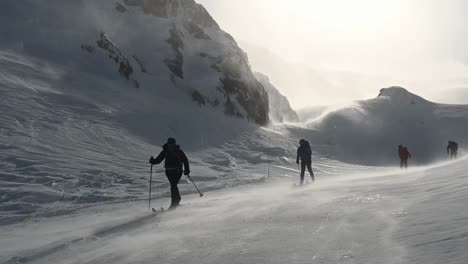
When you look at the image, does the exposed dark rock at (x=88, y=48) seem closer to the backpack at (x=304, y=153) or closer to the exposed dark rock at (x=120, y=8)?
the exposed dark rock at (x=120, y=8)

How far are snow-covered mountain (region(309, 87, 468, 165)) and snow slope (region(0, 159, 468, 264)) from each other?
1587 inches

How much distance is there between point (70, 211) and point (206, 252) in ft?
30.3

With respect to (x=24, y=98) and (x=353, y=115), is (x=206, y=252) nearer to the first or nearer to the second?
(x=24, y=98)

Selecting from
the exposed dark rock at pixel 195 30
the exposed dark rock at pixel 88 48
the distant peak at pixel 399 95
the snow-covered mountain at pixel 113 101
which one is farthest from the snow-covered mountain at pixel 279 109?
the exposed dark rock at pixel 88 48

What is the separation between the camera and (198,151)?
111 feet

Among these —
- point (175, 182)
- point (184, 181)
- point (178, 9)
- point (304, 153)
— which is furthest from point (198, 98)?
point (175, 182)

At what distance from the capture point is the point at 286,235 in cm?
602

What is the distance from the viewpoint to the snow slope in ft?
15.4

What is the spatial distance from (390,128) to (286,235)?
206 feet

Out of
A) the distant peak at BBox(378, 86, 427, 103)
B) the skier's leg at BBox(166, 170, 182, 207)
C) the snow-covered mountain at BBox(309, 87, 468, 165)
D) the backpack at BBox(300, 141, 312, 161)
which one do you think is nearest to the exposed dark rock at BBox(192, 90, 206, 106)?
the snow-covered mountain at BBox(309, 87, 468, 165)

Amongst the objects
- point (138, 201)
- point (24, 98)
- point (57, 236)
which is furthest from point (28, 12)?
point (57, 236)

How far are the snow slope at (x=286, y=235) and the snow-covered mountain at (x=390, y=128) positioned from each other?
132 feet

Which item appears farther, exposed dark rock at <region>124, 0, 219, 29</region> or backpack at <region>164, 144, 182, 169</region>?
exposed dark rock at <region>124, 0, 219, 29</region>

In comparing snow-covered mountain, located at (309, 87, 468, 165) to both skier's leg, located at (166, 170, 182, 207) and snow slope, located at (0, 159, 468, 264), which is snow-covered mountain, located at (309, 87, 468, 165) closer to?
skier's leg, located at (166, 170, 182, 207)
